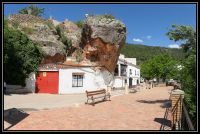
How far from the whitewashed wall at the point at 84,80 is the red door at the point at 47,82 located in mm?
514

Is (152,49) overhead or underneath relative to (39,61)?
overhead

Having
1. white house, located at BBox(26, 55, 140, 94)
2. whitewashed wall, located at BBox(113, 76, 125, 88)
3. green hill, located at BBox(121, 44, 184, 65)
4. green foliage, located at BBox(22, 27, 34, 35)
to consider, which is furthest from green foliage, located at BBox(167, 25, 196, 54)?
green hill, located at BBox(121, 44, 184, 65)

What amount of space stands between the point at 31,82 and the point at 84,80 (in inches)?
223

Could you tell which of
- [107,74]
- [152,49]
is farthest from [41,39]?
[152,49]

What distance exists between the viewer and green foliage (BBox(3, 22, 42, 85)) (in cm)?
2756

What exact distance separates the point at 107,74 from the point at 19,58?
43.1ft

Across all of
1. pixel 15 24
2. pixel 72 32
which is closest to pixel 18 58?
pixel 15 24

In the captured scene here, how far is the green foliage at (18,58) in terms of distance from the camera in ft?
90.4

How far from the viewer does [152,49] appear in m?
123

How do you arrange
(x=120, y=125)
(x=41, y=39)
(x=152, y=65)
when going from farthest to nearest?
(x=152, y=65) → (x=41, y=39) → (x=120, y=125)

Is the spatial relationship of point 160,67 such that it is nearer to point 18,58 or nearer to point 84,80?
point 84,80

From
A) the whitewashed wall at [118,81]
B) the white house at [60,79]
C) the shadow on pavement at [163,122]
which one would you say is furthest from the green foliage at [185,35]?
the whitewashed wall at [118,81]

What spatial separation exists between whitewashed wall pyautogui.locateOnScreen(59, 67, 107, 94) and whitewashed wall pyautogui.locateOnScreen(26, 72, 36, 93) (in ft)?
8.83

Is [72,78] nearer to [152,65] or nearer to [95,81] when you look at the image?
[95,81]
